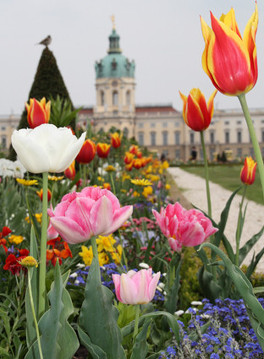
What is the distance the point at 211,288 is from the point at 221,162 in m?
24.3

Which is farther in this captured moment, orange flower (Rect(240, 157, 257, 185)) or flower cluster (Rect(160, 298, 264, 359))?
orange flower (Rect(240, 157, 257, 185))

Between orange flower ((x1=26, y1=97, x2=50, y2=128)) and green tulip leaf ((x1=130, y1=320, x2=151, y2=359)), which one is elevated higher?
orange flower ((x1=26, y1=97, x2=50, y2=128))

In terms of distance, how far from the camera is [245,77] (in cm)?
84

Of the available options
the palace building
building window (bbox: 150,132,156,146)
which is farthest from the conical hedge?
building window (bbox: 150,132,156,146)

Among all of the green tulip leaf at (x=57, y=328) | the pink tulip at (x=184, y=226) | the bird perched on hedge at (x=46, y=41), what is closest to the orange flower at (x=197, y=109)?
the pink tulip at (x=184, y=226)

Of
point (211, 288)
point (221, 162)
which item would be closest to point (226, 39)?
point (211, 288)

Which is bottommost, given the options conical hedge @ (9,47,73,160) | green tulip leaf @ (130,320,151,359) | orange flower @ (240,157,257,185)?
green tulip leaf @ (130,320,151,359)

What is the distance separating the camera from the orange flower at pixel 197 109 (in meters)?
1.36

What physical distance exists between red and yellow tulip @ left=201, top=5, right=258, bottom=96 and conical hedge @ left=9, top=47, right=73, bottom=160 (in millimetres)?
4591

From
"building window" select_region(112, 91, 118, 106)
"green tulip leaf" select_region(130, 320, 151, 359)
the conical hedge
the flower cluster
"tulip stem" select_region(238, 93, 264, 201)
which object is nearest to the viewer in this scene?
"tulip stem" select_region(238, 93, 264, 201)

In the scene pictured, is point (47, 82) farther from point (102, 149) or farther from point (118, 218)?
point (118, 218)

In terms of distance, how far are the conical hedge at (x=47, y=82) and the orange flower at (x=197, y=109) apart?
13.4 ft

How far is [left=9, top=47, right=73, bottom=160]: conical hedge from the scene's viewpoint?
5340mm

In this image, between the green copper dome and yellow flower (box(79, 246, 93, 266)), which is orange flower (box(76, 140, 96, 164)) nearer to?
yellow flower (box(79, 246, 93, 266))
